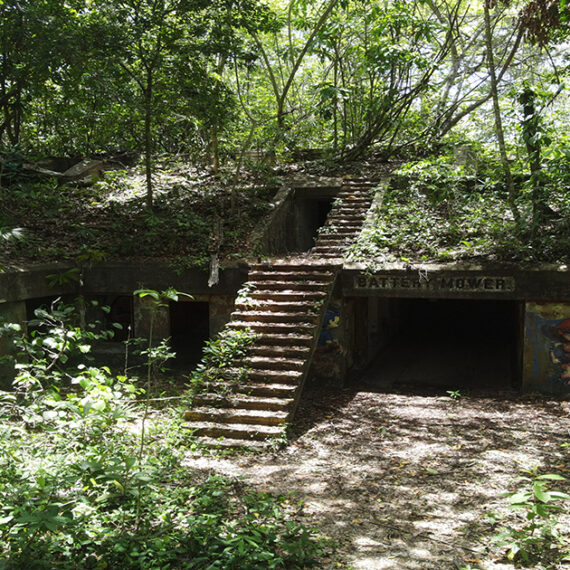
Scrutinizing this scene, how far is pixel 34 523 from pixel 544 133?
953cm

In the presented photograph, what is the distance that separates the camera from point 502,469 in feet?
20.6

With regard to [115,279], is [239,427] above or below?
below

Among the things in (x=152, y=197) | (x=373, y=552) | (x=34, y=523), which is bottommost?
(x=373, y=552)

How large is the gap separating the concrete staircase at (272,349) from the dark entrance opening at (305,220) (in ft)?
5.90

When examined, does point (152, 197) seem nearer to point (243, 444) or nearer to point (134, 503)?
point (243, 444)

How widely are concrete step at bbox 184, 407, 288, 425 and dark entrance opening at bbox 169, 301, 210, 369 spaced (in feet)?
13.6

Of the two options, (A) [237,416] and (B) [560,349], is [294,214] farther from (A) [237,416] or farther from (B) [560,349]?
(A) [237,416]

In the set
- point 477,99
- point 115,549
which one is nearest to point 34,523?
point 115,549

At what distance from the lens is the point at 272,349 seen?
28.5 feet

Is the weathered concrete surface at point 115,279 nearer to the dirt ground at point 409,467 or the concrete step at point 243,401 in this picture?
the dirt ground at point 409,467

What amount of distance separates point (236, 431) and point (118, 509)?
267cm

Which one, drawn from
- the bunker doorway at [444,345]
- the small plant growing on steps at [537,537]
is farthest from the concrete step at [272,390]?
the small plant growing on steps at [537,537]

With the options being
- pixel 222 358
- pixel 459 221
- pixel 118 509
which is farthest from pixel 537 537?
pixel 459 221

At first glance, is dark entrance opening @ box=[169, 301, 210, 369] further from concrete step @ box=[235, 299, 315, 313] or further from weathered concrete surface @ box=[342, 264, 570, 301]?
weathered concrete surface @ box=[342, 264, 570, 301]
